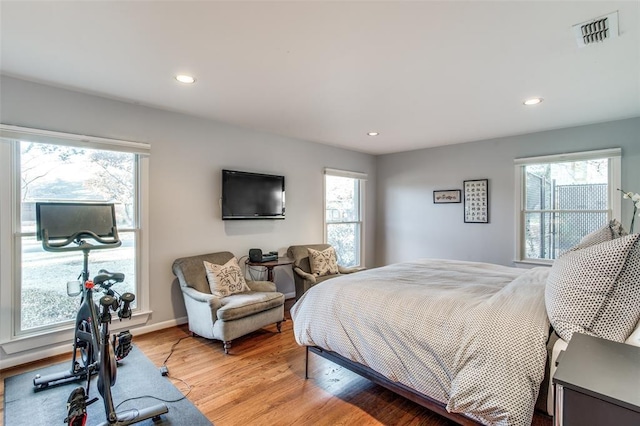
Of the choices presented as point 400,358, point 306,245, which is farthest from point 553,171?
point 400,358

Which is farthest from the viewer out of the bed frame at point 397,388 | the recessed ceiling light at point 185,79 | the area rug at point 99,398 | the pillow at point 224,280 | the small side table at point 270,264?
the small side table at point 270,264

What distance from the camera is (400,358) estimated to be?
6.30ft

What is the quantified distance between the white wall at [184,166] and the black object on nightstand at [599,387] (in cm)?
361

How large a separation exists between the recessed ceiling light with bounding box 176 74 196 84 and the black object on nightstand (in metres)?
2.96

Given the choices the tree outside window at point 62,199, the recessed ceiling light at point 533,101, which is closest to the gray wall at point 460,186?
the recessed ceiling light at point 533,101

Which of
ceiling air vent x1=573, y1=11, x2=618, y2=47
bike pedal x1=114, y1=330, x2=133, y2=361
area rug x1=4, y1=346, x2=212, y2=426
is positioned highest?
ceiling air vent x1=573, y1=11, x2=618, y2=47

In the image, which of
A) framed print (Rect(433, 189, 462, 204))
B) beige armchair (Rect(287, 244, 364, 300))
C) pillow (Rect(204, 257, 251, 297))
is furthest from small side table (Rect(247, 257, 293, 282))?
framed print (Rect(433, 189, 462, 204))

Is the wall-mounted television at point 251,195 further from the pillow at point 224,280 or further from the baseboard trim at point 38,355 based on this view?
the baseboard trim at point 38,355

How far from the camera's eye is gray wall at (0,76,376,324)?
2.94 metres

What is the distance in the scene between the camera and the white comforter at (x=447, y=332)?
4.92ft

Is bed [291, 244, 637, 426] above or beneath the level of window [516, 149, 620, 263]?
beneath

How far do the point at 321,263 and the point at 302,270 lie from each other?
28cm

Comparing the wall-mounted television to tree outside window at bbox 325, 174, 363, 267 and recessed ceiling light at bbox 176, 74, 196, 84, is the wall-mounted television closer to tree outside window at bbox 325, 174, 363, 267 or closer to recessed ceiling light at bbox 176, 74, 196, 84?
tree outside window at bbox 325, 174, 363, 267

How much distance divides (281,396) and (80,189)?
266cm
